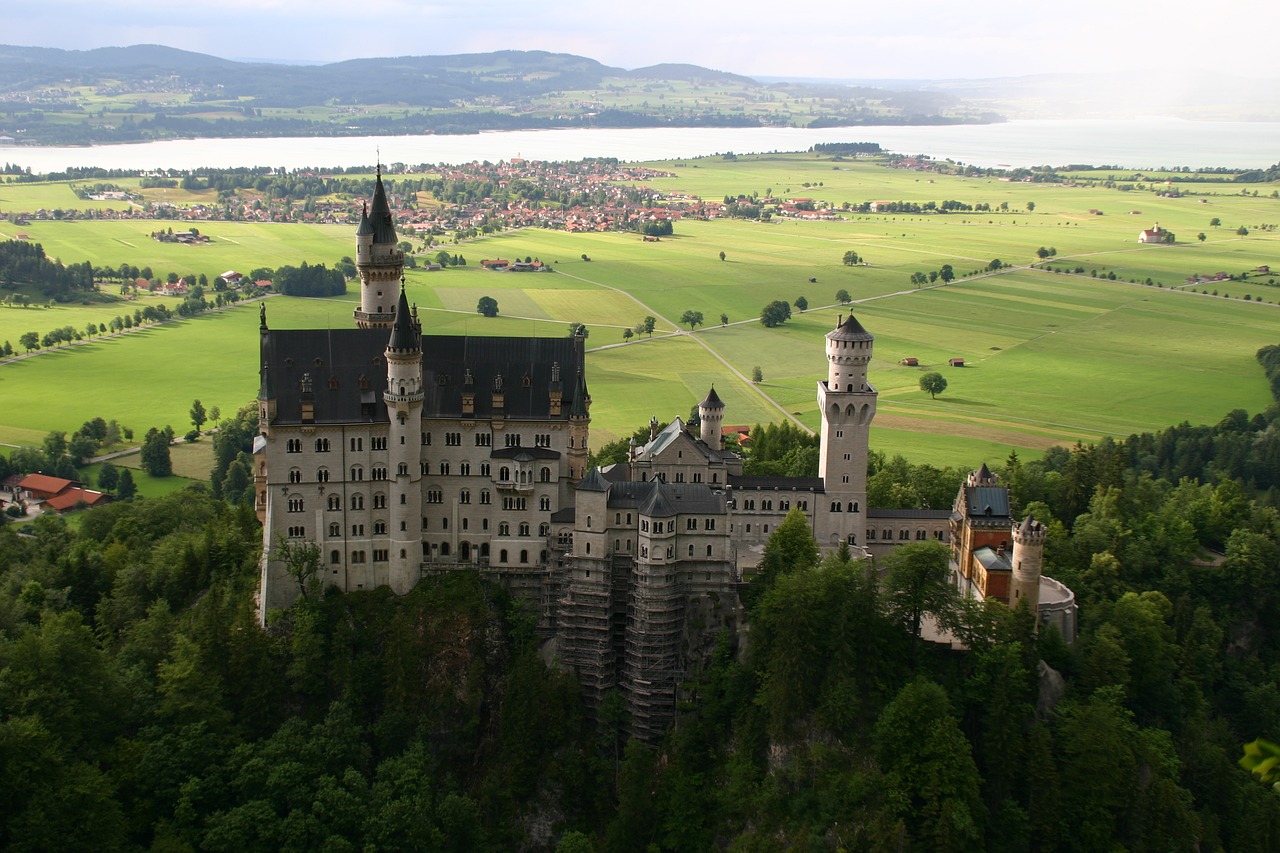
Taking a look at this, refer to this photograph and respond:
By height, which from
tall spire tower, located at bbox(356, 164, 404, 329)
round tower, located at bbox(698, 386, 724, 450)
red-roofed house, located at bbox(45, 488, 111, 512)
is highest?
tall spire tower, located at bbox(356, 164, 404, 329)

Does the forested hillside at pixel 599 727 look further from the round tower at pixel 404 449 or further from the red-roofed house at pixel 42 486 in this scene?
the red-roofed house at pixel 42 486

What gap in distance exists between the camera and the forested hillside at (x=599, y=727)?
6438 centimetres

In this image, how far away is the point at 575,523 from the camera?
241 feet

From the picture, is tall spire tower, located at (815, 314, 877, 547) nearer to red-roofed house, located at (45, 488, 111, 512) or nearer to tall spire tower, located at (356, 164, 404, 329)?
tall spire tower, located at (356, 164, 404, 329)

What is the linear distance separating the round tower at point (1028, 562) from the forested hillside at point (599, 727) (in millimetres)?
2723

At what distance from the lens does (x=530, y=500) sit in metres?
76.2

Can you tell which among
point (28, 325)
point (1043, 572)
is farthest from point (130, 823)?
point (28, 325)

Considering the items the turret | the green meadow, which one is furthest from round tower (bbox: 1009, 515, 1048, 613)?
the green meadow

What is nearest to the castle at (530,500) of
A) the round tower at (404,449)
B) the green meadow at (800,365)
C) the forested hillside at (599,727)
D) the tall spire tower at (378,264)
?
the round tower at (404,449)

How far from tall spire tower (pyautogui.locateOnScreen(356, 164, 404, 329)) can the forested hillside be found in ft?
53.3

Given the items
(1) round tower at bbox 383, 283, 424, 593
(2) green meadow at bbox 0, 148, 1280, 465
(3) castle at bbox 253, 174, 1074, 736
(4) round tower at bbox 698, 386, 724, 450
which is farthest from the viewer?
(2) green meadow at bbox 0, 148, 1280, 465

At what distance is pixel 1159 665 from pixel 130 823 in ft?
177

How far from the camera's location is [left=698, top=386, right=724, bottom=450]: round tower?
8412 cm

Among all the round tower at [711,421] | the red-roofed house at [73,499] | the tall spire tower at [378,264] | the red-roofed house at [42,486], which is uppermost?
the tall spire tower at [378,264]
